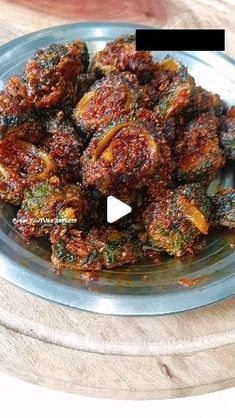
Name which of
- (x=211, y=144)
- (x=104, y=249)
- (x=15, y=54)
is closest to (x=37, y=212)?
(x=104, y=249)

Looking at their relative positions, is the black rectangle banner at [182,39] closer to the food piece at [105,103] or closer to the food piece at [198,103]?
the food piece at [198,103]

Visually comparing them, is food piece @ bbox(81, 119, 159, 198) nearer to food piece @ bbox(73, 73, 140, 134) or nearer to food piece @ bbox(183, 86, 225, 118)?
food piece @ bbox(73, 73, 140, 134)

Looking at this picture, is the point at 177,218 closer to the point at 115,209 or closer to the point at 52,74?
the point at 115,209

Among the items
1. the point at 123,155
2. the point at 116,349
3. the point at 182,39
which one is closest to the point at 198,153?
the point at 123,155

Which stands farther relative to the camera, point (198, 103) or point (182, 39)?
point (182, 39)

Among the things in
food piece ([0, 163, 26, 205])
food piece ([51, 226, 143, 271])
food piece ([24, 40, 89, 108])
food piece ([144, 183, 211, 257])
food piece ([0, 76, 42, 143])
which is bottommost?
food piece ([51, 226, 143, 271])

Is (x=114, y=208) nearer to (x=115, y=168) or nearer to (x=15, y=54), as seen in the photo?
(x=115, y=168)

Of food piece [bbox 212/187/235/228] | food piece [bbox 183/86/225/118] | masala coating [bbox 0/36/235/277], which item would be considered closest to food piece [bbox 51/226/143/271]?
masala coating [bbox 0/36/235/277]
